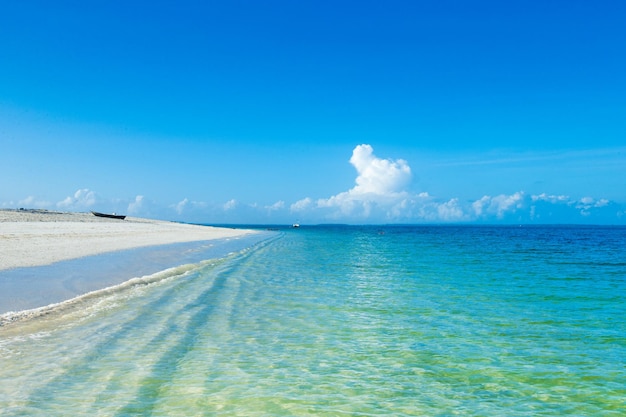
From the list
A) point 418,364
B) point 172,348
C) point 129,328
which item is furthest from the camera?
point 129,328

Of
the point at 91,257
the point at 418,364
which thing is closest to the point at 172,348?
the point at 418,364

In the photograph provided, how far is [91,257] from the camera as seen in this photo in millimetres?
29562

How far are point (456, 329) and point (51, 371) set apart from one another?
31.7 ft

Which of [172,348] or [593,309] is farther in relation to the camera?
[593,309]

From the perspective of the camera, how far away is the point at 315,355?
10.1m

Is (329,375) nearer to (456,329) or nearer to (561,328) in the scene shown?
(456,329)

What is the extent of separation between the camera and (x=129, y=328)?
39.3ft

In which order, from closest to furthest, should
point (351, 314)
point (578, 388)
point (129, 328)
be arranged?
point (578, 388) → point (129, 328) → point (351, 314)

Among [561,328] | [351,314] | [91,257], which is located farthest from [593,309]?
[91,257]

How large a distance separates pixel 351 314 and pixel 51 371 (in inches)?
340

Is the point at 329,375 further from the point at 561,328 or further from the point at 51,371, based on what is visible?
the point at 561,328

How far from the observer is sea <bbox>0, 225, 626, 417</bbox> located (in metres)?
7.39

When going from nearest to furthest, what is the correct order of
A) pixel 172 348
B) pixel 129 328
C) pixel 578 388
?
1. pixel 578 388
2. pixel 172 348
3. pixel 129 328

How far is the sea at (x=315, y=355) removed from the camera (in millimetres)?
7387
